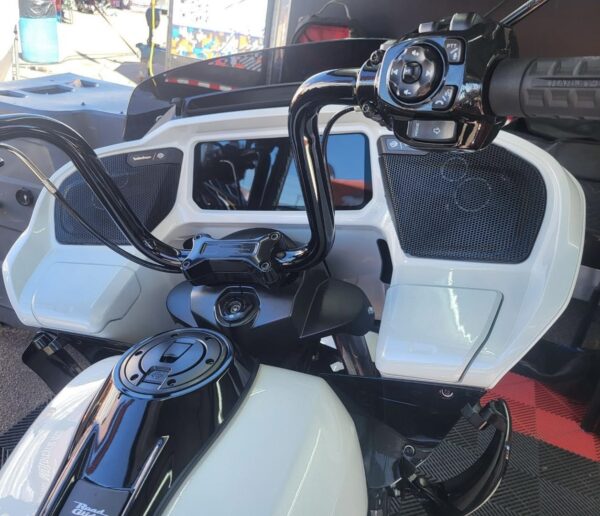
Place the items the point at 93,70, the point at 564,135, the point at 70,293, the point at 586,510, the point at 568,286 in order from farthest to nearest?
1. the point at 93,70
2. the point at 564,135
3. the point at 586,510
4. the point at 70,293
5. the point at 568,286

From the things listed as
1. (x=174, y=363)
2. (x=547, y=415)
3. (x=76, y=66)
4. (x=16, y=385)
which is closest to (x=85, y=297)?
(x=174, y=363)

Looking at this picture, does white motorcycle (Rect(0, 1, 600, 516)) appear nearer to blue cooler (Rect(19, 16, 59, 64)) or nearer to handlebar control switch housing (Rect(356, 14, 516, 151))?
handlebar control switch housing (Rect(356, 14, 516, 151))

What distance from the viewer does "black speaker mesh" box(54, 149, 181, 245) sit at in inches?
43.6

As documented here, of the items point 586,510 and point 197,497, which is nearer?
point 197,497

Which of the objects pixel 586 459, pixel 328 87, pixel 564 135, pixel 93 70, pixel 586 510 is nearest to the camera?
pixel 328 87

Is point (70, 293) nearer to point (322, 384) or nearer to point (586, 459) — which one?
point (322, 384)

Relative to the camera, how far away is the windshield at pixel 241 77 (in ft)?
3.45

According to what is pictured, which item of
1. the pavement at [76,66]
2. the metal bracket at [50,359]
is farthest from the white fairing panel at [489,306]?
the pavement at [76,66]

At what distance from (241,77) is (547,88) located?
1.01 m

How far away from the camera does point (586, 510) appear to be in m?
1.66

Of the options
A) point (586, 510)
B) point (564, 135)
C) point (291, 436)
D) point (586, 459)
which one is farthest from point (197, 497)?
point (564, 135)

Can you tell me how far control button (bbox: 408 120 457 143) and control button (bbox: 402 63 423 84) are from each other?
4 cm

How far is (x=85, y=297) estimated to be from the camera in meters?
0.98

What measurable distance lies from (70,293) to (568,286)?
0.77 m
